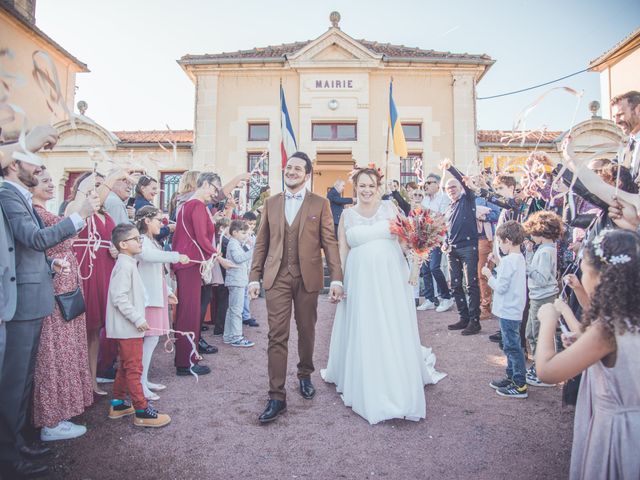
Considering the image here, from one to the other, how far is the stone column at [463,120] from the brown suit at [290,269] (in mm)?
13743

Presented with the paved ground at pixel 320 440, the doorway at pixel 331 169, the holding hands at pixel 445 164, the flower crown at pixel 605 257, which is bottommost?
the paved ground at pixel 320 440

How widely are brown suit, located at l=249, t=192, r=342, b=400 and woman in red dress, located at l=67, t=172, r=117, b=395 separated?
5.21 ft

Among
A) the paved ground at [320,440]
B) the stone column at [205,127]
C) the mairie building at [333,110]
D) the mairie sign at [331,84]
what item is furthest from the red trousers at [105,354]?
the mairie sign at [331,84]

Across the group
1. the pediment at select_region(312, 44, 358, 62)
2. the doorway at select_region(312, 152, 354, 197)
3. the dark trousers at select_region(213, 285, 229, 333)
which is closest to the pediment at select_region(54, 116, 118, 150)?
the doorway at select_region(312, 152, 354, 197)

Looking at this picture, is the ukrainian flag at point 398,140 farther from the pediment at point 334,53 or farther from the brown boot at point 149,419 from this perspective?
the pediment at point 334,53

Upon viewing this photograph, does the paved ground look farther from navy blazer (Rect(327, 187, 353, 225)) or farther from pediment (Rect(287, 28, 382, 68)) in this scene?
pediment (Rect(287, 28, 382, 68))

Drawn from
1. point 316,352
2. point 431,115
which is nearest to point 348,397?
point 316,352

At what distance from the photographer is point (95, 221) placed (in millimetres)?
4289

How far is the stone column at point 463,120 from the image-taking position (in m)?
16.5

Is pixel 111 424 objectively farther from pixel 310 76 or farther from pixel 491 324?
pixel 310 76

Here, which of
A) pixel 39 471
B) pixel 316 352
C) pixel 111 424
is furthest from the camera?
pixel 316 352

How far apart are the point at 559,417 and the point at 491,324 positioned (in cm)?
338

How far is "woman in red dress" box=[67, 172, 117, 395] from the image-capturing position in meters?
4.12

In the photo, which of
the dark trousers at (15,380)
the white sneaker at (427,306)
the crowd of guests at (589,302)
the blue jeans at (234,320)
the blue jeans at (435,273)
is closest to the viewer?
the crowd of guests at (589,302)
